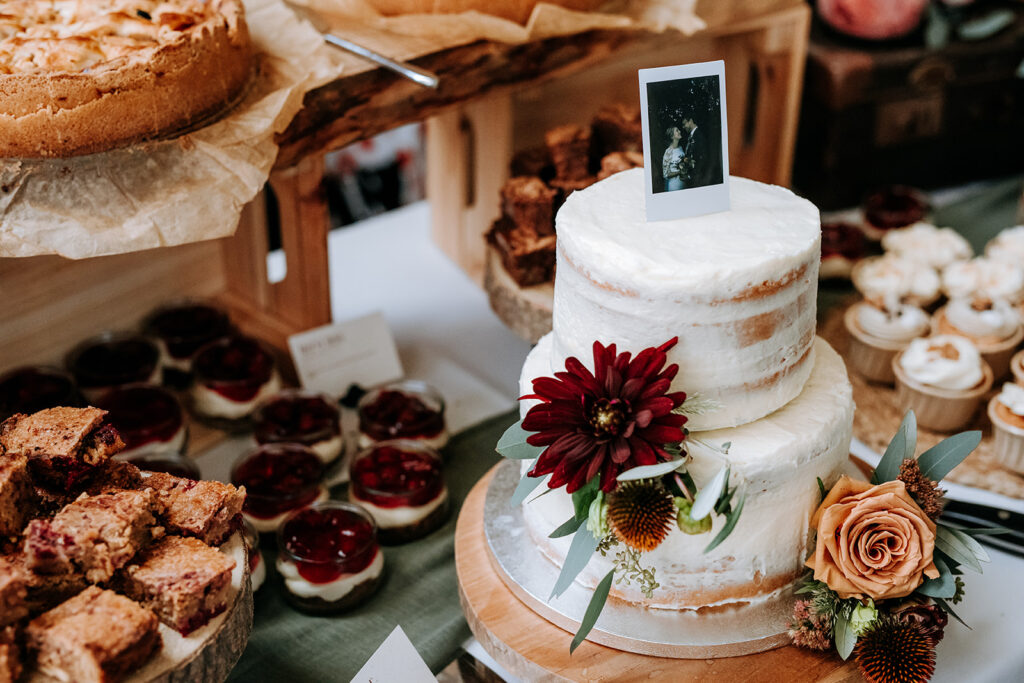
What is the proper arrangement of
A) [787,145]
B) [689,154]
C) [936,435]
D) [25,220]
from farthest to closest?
1. [787,145]
2. [936,435]
3. [25,220]
4. [689,154]

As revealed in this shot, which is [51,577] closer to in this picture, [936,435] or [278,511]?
[278,511]

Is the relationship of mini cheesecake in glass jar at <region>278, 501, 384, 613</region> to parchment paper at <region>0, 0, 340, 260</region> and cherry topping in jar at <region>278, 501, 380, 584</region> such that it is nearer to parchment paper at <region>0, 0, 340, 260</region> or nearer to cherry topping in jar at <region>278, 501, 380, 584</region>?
cherry topping in jar at <region>278, 501, 380, 584</region>

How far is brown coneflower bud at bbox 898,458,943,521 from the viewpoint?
3.80 feet

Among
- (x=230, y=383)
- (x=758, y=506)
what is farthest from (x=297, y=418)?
(x=758, y=506)

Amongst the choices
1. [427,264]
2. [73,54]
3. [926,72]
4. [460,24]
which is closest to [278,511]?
[73,54]

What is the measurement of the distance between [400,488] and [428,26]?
2.45ft

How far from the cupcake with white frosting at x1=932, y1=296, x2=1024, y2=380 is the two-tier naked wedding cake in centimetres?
69

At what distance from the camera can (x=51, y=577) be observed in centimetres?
93

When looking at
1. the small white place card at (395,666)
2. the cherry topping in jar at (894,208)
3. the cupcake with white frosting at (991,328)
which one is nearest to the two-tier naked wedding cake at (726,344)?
the small white place card at (395,666)

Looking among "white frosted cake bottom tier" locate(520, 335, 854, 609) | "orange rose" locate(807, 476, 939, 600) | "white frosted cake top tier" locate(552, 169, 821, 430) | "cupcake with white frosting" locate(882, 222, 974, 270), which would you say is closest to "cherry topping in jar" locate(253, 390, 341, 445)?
"white frosted cake bottom tier" locate(520, 335, 854, 609)

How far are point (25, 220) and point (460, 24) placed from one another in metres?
0.74

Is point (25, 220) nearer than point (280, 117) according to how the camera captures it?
Yes

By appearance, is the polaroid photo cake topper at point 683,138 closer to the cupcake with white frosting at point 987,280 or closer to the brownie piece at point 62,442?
the brownie piece at point 62,442

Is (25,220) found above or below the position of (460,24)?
below
